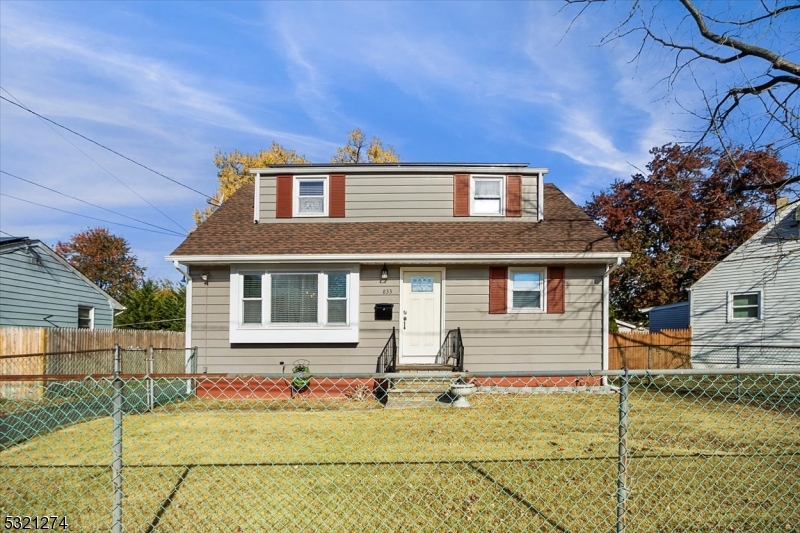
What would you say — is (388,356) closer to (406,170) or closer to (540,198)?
(406,170)

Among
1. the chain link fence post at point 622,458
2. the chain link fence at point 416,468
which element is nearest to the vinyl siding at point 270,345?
the chain link fence at point 416,468

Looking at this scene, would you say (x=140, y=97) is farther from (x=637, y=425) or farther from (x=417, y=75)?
(x=637, y=425)

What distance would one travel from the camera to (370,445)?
19.1 ft

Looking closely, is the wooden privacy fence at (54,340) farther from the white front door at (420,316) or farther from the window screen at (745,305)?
the window screen at (745,305)

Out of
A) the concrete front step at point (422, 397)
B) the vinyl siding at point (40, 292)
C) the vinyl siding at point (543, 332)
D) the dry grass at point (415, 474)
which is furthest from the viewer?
the vinyl siding at point (40, 292)

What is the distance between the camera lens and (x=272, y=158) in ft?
85.5

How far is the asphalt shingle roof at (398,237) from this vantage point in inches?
408

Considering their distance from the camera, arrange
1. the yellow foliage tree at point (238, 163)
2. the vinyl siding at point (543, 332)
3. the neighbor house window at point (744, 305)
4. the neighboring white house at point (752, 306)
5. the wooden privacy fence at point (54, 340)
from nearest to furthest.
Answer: the vinyl siding at point (543, 332)
the wooden privacy fence at point (54, 340)
the neighboring white house at point (752, 306)
the neighbor house window at point (744, 305)
the yellow foliage tree at point (238, 163)

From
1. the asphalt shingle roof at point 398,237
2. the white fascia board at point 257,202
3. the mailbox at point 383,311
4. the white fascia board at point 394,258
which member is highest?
the white fascia board at point 257,202

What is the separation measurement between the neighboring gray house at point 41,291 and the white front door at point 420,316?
10.7m

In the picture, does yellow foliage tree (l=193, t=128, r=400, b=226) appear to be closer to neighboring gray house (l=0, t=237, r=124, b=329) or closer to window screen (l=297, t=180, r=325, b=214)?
neighboring gray house (l=0, t=237, r=124, b=329)

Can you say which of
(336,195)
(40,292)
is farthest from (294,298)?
(40,292)

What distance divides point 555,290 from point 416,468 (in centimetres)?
676

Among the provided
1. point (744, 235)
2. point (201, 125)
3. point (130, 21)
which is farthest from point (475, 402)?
point (744, 235)
